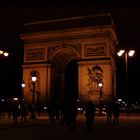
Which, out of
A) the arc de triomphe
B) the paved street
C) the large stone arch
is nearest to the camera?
the paved street

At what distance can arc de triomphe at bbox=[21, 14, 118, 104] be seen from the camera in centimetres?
4925

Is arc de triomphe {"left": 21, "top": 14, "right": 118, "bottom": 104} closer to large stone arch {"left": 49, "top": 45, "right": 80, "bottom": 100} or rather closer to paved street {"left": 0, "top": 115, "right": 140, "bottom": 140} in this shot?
large stone arch {"left": 49, "top": 45, "right": 80, "bottom": 100}

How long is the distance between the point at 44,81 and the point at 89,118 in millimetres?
31941

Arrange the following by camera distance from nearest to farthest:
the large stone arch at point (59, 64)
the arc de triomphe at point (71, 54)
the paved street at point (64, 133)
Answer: the paved street at point (64, 133) < the arc de triomphe at point (71, 54) < the large stone arch at point (59, 64)

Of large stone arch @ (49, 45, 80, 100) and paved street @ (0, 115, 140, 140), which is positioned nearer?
paved street @ (0, 115, 140, 140)

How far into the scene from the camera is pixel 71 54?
54500 mm

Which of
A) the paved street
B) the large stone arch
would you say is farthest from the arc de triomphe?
the paved street

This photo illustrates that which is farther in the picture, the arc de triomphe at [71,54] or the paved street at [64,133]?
the arc de triomphe at [71,54]

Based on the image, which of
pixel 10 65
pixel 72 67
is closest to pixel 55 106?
pixel 72 67

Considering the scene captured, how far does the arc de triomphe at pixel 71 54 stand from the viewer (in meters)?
49.2

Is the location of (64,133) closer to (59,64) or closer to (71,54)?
(71,54)

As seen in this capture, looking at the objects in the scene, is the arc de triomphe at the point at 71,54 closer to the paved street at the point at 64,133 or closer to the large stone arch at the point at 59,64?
the large stone arch at the point at 59,64

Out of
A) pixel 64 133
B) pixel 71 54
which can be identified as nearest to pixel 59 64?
pixel 71 54

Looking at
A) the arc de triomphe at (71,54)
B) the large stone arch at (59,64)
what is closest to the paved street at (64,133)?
the arc de triomphe at (71,54)
